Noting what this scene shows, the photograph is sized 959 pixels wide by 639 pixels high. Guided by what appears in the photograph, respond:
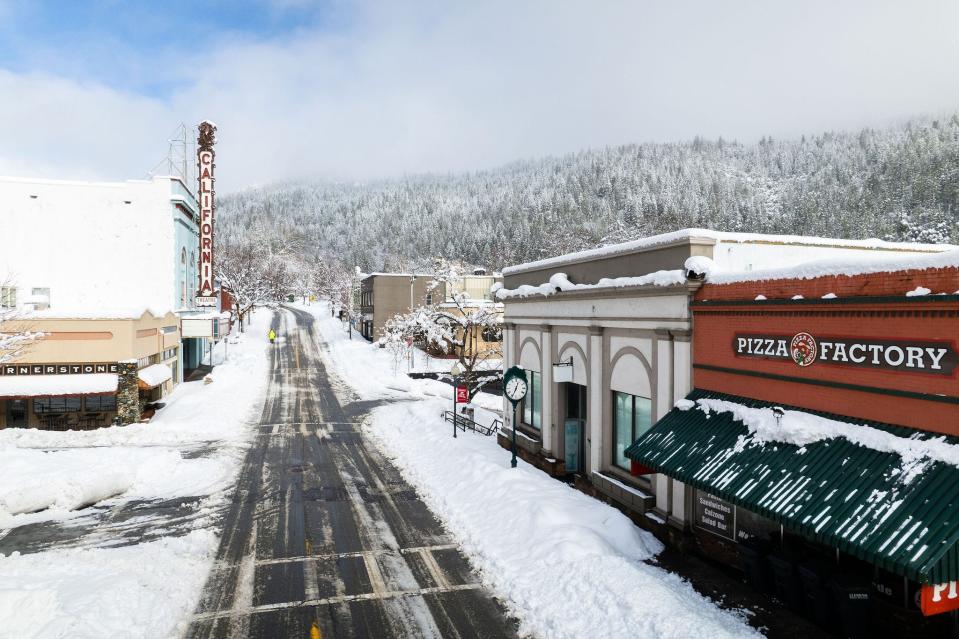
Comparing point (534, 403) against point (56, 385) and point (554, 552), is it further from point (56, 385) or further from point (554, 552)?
point (56, 385)

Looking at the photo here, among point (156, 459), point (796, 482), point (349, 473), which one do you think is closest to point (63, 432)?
point (156, 459)

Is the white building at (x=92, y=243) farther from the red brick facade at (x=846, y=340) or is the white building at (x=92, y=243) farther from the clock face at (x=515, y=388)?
the red brick facade at (x=846, y=340)

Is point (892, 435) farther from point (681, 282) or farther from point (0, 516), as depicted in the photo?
point (0, 516)

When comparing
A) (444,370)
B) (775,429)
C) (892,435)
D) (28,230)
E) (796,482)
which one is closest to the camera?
(892,435)

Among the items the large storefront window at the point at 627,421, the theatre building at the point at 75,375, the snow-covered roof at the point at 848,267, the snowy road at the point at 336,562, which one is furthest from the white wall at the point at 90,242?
the snow-covered roof at the point at 848,267

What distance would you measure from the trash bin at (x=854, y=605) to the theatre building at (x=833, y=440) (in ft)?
0.06

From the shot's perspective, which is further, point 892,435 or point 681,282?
point 681,282

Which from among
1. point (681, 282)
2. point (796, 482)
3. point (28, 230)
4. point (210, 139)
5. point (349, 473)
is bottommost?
point (349, 473)

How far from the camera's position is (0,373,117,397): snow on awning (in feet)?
86.5

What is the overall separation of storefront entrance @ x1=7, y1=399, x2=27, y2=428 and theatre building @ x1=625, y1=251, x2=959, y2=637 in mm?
29742

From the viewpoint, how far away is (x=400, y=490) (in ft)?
62.4

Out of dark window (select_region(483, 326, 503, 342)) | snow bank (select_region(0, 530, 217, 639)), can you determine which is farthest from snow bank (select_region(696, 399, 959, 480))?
dark window (select_region(483, 326, 503, 342))

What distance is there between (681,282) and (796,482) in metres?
5.20

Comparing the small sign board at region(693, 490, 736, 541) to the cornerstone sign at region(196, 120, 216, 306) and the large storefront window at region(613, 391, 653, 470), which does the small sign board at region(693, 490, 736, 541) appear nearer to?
the large storefront window at region(613, 391, 653, 470)
